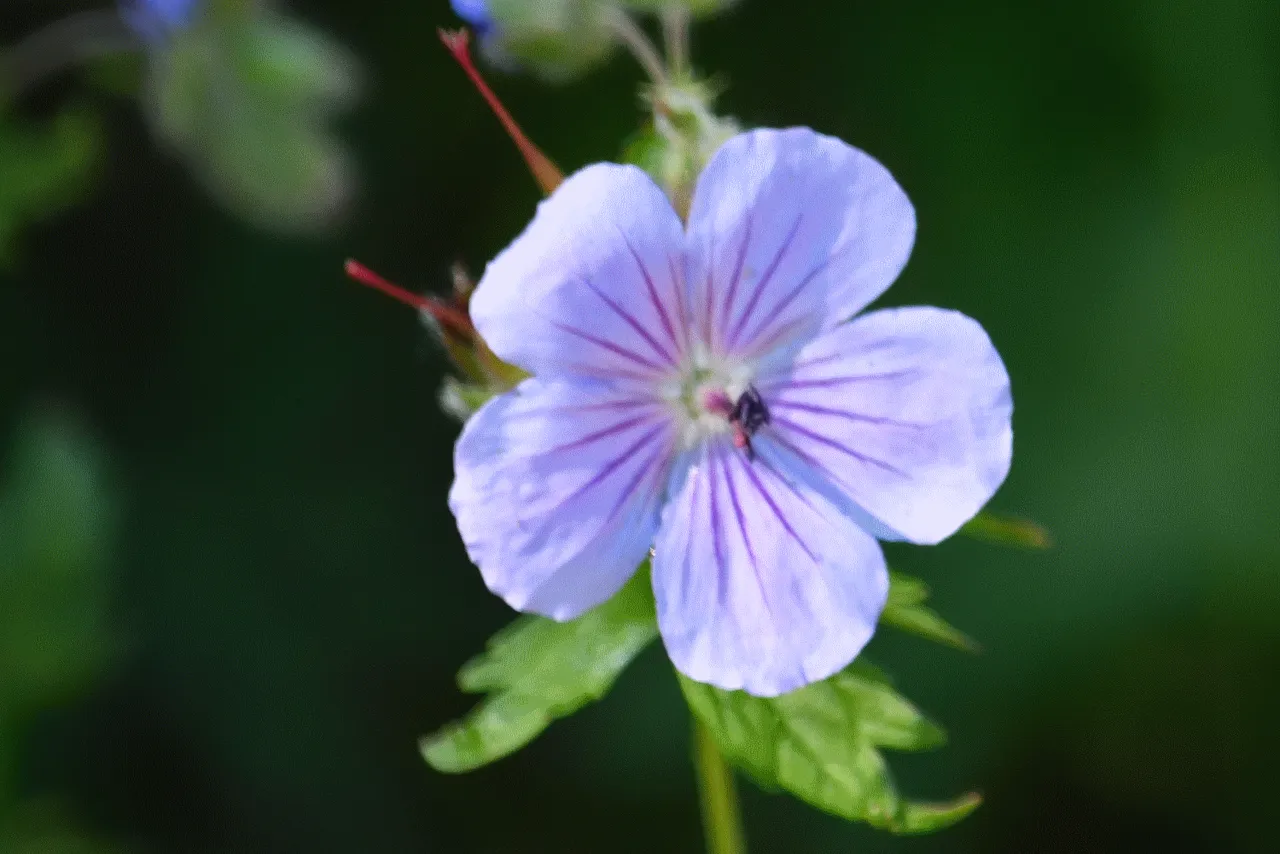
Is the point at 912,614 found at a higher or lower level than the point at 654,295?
lower

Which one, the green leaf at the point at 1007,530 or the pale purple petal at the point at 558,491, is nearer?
the pale purple petal at the point at 558,491

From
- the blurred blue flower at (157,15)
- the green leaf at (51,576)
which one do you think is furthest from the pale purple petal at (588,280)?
the green leaf at (51,576)

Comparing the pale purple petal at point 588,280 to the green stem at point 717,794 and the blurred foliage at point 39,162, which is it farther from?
the blurred foliage at point 39,162

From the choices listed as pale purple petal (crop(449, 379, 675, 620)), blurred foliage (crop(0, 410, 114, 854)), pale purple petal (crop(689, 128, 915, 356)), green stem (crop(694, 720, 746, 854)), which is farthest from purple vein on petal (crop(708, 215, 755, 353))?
blurred foliage (crop(0, 410, 114, 854))

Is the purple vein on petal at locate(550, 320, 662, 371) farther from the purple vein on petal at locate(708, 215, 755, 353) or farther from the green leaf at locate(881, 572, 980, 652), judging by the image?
the green leaf at locate(881, 572, 980, 652)

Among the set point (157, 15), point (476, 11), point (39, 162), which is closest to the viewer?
point (476, 11)

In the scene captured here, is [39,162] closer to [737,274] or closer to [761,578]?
[737,274]

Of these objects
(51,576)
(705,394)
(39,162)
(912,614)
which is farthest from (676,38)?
(51,576)
